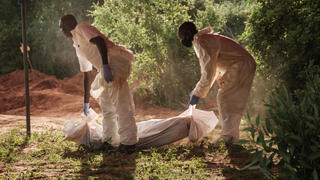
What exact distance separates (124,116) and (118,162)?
1.84ft

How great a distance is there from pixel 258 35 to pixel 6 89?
10.4 metres

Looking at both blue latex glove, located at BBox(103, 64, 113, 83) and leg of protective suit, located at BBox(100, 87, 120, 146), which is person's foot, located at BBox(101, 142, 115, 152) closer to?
leg of protective suit, located at BBox(100, 87, 120, 146)

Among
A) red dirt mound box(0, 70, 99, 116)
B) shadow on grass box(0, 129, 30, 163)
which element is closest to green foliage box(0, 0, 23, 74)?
red dirt mound box(0, 70, 99, 116)

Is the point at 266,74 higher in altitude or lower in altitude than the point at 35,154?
higher

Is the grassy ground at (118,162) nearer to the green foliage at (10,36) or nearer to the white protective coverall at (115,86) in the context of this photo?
the white protective coverall at (115,86)

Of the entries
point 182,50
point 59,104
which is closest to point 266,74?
point 182,50

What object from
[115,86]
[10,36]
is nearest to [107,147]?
[115,86]

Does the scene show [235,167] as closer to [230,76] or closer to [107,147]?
[230,76]

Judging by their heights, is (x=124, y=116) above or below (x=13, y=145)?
above

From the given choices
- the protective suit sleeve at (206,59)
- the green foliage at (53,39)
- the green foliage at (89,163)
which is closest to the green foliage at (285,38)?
the protective suit sleeve at (206,59)

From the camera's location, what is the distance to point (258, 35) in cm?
510

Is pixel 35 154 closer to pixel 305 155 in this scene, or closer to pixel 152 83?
pixel 305 155

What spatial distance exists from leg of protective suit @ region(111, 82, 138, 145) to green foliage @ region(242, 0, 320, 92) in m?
2.53

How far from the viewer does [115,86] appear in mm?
3590
